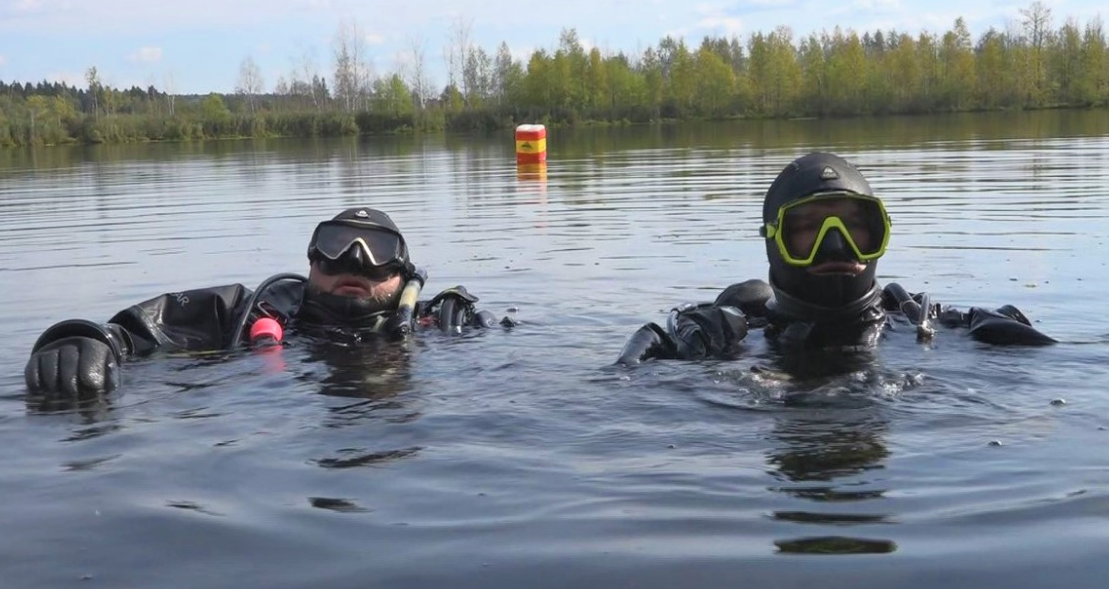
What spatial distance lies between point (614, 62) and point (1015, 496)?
9167cm

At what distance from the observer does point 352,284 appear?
20.0 ft

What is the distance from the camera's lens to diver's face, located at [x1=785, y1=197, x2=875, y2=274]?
497 cm

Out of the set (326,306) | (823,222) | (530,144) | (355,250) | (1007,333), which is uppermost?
(530,144)

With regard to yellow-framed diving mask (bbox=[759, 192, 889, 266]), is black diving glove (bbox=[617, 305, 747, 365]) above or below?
below

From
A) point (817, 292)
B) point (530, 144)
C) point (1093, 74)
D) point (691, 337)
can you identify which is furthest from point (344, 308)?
point (1093, 74)

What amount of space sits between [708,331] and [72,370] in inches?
111

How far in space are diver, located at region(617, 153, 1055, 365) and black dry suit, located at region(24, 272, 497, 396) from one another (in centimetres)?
154

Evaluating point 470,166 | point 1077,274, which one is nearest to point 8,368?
point 1077,274

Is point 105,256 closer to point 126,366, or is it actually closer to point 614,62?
point 126,366

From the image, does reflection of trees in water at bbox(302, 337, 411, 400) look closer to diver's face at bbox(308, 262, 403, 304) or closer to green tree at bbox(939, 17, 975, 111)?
diver's face at bbox(308, 262, 403, 304)

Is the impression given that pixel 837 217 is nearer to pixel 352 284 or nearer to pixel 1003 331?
pixel 1003 331

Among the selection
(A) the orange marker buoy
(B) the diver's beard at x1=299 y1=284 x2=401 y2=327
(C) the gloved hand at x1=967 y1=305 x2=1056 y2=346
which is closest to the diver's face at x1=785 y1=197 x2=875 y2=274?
(C) the gloved hand at x1=967 y1=305 x2=1056 y2=346

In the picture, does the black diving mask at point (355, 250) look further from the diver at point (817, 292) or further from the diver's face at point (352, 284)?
the diver at point (817, 292)

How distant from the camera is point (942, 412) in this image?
413cm
